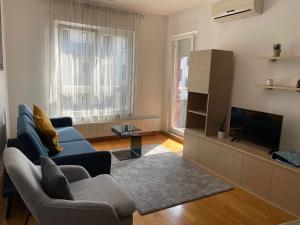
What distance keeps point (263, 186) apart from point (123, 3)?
377 cm

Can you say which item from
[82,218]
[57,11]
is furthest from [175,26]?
[82,218]

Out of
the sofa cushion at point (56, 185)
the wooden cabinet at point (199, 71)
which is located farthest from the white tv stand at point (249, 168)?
the sofa cushion at point (56, 185)

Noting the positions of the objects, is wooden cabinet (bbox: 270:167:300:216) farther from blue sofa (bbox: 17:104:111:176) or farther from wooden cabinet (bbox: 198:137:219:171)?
blue sofa (bbox: 17:104:111:176)

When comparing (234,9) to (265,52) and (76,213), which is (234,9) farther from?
(76,213)

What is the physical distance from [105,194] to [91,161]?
1.93ft

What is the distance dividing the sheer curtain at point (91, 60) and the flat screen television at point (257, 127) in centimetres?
230

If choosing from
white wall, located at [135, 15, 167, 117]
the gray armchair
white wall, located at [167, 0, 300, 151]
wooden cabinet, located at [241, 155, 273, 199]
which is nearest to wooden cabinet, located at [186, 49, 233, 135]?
white wall, located at [167, 0, 300, 151]

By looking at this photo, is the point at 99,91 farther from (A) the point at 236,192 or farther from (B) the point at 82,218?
(B) the point at 82,218

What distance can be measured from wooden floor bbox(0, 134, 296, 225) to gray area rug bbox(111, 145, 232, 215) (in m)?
0.10

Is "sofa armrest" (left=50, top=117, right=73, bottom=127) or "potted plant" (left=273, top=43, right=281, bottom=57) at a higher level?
"potted plant" (left=273, top=43, right=281, bottom=57)

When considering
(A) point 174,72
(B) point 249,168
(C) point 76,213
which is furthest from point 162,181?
(A) point 174,72

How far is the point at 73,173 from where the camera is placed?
2.05 meters

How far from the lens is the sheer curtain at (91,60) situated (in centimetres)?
414

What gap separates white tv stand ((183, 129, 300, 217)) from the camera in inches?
97.3
